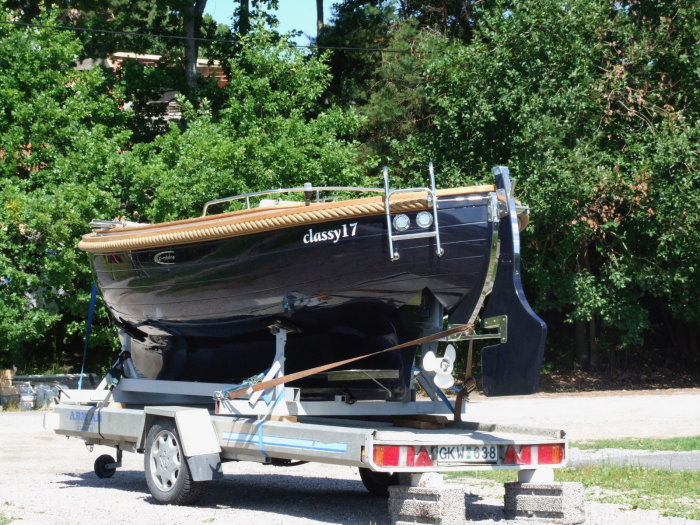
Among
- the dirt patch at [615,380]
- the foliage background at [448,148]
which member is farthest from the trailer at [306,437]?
the dirt patch at [615,380]

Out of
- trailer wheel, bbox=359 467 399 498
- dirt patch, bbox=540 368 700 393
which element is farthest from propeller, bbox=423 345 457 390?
dirt patch, bbox=540 368 700 393

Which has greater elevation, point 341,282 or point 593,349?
point 341,282

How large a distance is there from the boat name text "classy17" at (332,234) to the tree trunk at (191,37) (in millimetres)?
19280

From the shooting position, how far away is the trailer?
22.2 ft

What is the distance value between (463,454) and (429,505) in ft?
1.63

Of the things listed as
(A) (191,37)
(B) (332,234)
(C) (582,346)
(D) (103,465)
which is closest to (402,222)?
(B) (332,234)

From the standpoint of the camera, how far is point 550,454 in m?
7.28

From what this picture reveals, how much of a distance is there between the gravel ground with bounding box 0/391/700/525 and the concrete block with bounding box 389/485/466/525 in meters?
0.70

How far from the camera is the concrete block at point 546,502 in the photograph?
7.07 meters

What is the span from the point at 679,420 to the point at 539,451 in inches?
379

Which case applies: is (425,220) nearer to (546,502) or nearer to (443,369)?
(443,369)

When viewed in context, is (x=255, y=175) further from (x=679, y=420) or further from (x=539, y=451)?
(x=539, y=451)

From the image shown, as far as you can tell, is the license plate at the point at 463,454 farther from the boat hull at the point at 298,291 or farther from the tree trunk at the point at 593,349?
the tree trunk at the point at 593,349

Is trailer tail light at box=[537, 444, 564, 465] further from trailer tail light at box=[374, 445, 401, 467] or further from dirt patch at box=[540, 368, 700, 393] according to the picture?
dirt patch at box=[540, 368, 700, 393]
